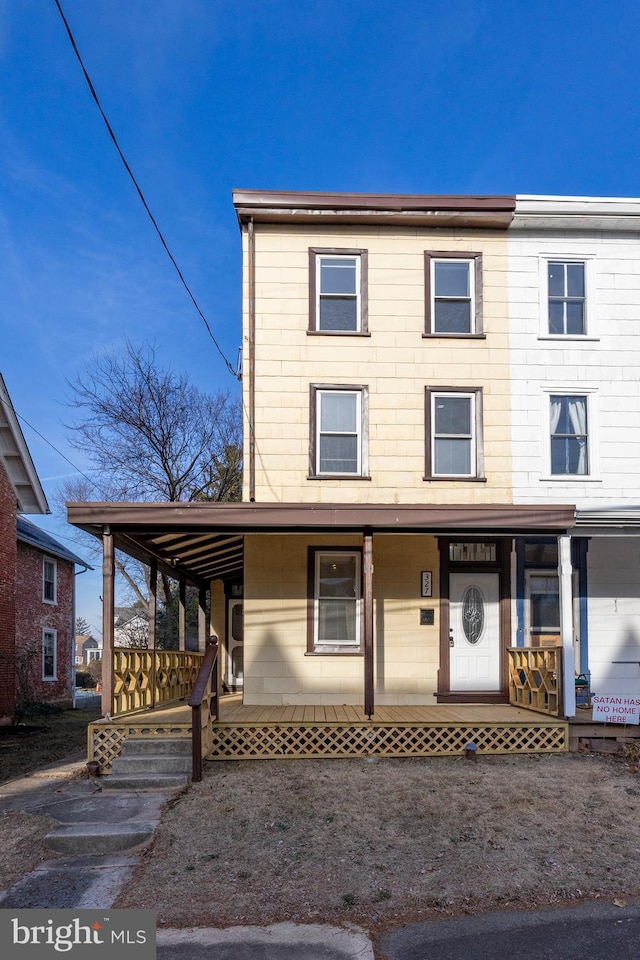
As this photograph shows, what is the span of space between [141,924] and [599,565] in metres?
9.27

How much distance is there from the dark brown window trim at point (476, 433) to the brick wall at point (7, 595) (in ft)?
35.7

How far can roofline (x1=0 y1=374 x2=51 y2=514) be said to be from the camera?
56.9ft

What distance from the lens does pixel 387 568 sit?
11.7m

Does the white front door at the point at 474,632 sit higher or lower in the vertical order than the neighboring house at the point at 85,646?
higher

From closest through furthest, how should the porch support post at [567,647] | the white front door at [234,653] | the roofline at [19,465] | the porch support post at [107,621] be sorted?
1. the porch support post at [107,621]
2. the porch support post at [567,647]
3. the white front door at [234,653]
4. the roofline at [19,465]

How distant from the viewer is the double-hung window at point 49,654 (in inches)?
875

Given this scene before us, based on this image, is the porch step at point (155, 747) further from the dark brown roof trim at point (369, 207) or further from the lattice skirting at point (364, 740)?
the dark brown roof trim at point (369, 207)

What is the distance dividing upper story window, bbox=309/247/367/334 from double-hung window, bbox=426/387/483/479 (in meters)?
1.77

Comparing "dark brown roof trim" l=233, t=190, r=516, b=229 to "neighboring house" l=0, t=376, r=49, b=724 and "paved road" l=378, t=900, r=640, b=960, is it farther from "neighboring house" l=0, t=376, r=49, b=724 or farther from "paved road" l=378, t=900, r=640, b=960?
"paved road" l=378, t=900, r=640, b=960

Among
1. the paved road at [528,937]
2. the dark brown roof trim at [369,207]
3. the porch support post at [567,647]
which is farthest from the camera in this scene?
the dark brown roof trim at [369,207]

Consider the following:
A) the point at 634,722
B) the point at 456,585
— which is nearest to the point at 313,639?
the point at 456,585

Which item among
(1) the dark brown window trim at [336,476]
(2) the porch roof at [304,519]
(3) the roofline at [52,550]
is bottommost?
(3) the roofline at [52,550]

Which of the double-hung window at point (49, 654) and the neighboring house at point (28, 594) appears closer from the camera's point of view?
the neighboring house at point (28, 594)

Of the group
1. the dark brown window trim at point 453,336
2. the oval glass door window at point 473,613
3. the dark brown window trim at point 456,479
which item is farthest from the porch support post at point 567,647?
the dark brown window trim at point 453,336
